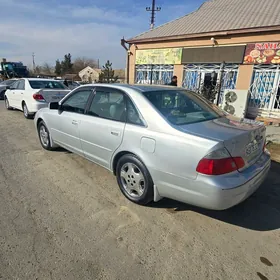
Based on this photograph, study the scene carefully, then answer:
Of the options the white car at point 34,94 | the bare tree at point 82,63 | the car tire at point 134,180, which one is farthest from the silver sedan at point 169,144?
the bare tree at point 82,63

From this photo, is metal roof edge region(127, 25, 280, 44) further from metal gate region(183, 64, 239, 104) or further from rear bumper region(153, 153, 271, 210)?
rear bumper region(153, 153, 271, 210)

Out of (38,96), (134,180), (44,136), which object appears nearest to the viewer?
(134,180)

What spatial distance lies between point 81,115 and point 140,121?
1.30 m

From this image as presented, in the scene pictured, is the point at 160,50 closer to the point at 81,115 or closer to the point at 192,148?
the point at 81,115

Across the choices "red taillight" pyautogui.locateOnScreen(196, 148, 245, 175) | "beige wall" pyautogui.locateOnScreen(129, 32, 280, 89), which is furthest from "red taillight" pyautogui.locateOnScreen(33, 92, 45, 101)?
"beige wall" pyautogui.locateOnScreen(129, 32, 280, 89)

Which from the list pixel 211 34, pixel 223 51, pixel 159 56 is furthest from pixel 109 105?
pixel 159 56

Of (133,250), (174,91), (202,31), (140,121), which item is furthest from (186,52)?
(133,250)

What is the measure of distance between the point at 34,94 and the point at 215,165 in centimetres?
703

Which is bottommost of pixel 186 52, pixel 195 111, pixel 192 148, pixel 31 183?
pixel 31 183

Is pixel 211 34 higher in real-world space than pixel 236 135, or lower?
higher

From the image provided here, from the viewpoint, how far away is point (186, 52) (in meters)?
11.0

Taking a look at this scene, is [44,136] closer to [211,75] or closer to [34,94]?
[34,94]

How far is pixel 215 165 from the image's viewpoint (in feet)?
6.81

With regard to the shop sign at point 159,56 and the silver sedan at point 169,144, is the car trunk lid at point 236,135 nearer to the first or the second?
the silver sedan at point 169,144
